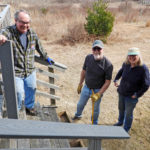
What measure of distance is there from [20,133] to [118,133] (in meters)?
0.50

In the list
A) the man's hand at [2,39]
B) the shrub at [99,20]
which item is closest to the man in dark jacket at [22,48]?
the man's hand at [2,39]

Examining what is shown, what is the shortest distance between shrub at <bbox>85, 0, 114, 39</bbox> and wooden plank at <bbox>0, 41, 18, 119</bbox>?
9211mm

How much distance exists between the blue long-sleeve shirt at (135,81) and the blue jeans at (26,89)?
1.43 meters

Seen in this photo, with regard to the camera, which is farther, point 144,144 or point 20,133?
point 144,144

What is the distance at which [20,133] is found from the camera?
0.81 m

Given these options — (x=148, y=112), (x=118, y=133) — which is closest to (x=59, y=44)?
(x=148, y=112)

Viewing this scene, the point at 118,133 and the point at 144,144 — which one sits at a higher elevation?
the point at 118,133

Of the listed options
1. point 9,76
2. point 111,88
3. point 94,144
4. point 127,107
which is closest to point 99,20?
point 111,88

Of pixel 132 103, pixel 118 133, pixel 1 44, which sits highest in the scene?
pixel 1 44

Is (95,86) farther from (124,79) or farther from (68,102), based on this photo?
(68,102)

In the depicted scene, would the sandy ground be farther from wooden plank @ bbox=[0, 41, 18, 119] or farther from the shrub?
wooden plank @ bbox=[0, 41, 18, 119]

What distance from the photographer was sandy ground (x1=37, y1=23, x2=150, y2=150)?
3.66 m

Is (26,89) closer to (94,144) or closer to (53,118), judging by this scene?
(53,118)

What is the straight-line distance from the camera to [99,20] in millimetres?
10570
